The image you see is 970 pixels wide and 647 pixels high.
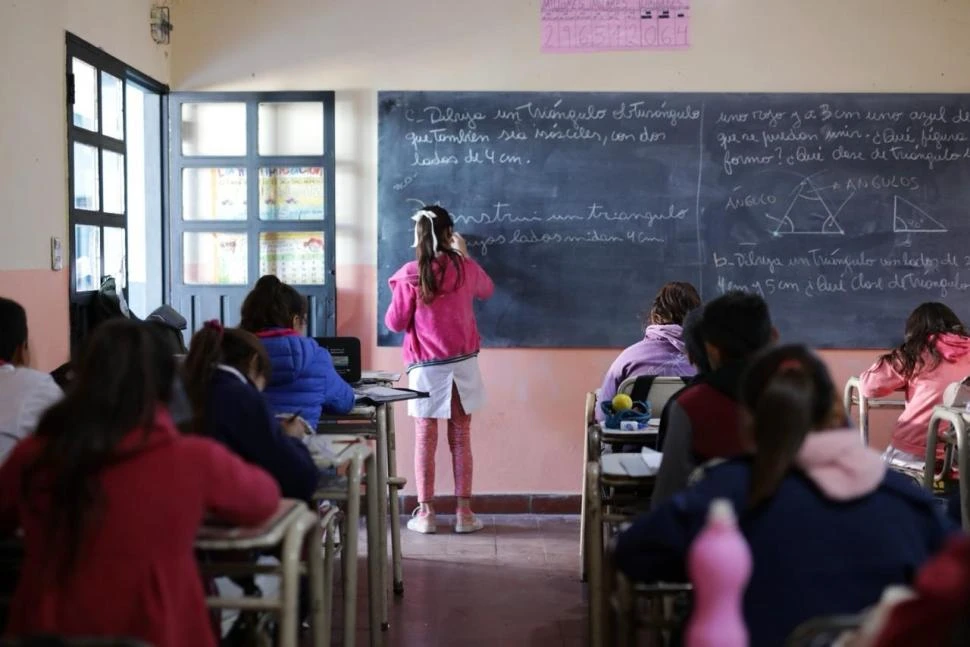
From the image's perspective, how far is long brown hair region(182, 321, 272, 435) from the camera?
2.69 meters

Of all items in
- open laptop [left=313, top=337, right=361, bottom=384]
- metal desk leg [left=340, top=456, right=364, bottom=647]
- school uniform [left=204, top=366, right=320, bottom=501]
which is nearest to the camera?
school uniform [left=204, top=366, right=320, bottom=501]

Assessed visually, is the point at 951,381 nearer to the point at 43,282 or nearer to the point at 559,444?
the point at 559,444

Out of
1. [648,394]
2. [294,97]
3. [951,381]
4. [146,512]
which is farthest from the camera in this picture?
[294,97]

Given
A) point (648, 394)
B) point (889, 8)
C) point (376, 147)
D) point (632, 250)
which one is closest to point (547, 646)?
point (648, 394)

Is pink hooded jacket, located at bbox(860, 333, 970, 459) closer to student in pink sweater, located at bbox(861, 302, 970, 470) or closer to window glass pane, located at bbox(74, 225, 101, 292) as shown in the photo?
student in pink sweater, located at bbox(861, 302, 970, 470)

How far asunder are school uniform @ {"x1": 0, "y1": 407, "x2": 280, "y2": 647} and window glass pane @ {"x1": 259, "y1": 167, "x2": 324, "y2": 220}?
361 cm

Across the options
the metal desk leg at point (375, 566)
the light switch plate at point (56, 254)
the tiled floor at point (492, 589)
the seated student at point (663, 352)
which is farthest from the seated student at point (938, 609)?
the light switch plate at point (56, 254)

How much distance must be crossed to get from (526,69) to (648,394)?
6.94 ft

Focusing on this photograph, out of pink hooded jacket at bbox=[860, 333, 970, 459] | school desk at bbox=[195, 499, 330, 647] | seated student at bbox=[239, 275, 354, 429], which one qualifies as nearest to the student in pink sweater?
pink hooded jacket at bbox=[860, 333, 970, 459]

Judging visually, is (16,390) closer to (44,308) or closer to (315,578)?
(315,578)

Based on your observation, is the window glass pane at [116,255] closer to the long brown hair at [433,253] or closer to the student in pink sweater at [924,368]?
the long brown hair at [433,253]

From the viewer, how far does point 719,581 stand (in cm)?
176

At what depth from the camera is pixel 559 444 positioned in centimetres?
571

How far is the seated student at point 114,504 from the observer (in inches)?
74.9
